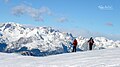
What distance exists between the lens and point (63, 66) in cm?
2348

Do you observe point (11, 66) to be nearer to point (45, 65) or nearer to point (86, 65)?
point (45, 65)

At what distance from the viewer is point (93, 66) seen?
21.6 meters

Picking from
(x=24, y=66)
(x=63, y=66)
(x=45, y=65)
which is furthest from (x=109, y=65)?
(x=24, y=66)

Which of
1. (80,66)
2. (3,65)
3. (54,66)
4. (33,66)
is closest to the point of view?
(80,66)

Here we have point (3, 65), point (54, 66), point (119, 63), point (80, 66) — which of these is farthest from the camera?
point (3, 65)

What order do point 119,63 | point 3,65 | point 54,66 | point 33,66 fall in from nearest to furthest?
point 119,63, point 54,66, point 33,66, point 3,65

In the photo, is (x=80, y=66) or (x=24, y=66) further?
(x=24, y=66)

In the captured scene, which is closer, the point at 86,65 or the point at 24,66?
the point at 86,65

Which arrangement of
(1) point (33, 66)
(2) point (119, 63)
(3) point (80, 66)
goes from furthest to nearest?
(1) point (33, 66) → (3) point (80, 66) → (2) point (119, 63)

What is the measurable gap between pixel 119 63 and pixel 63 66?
4652 millimetres

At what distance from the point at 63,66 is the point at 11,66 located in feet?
19.2

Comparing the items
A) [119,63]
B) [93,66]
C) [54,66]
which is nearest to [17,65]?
[54,66]

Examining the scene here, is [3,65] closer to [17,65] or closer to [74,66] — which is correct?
[17,65]

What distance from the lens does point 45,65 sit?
2528 cm
